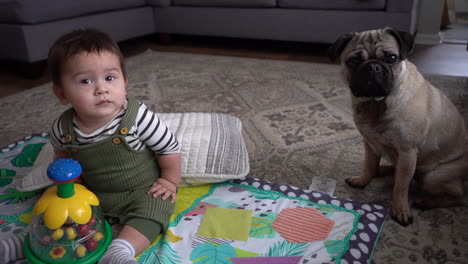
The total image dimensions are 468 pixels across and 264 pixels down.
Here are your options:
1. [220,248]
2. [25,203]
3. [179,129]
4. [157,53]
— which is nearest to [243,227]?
[220,248]

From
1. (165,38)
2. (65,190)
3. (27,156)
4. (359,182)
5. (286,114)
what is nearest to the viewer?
(65,190)

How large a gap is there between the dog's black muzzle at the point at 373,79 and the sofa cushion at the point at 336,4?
1.90 meters

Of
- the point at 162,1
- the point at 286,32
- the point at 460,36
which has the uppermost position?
the point at 162,1

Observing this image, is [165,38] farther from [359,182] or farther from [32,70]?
[359,182]

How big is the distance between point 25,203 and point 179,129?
0.57 m

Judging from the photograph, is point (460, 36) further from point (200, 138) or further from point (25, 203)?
point (25, 203)

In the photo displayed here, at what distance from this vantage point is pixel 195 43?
3791mm

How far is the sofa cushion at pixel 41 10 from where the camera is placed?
8.11ft

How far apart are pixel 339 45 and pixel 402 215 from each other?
0.54 m

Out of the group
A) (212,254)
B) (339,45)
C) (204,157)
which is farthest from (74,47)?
(339,45)

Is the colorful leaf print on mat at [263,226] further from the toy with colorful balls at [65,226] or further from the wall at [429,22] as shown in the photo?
the wall at [429,22]

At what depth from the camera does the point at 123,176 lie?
1.10m

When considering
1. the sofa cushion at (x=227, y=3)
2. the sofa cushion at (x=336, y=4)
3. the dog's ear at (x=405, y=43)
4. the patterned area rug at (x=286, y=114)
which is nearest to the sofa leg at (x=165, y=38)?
the sofa cushion at (x=227, y=3)

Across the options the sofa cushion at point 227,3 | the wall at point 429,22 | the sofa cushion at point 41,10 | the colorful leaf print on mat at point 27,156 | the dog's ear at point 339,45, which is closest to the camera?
the dog's ear at point 339,45
